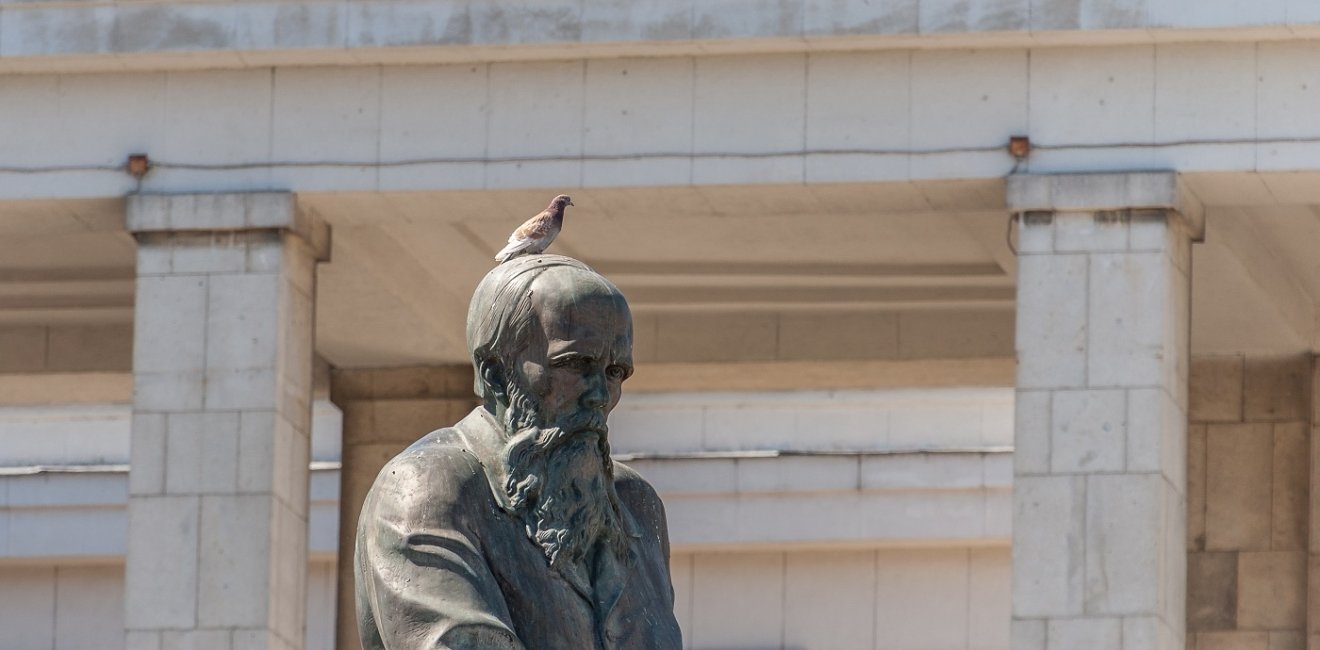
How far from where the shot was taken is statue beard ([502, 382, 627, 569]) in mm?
6738

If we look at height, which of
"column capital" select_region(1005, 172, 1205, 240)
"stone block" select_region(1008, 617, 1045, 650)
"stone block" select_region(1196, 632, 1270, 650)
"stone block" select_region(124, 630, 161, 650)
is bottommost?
"stone block" select_region(1196, 632, 1270, 650)

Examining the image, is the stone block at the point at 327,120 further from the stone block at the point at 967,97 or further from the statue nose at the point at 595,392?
the statue nose at the point at 595,392

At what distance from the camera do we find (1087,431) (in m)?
23.2

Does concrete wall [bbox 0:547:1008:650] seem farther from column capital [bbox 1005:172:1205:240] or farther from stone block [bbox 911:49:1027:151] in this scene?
column capital [bbox 1005:172:1205:240]

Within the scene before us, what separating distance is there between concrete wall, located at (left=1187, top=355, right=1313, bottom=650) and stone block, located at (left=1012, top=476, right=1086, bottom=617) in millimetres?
6859

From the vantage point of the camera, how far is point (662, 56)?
24.0 metres

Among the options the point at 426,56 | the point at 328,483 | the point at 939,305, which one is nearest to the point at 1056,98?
the point at 426,56

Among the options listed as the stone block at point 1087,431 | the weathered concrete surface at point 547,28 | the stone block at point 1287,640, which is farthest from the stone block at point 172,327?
the stone block at point 1287,640

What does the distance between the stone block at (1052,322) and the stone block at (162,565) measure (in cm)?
597

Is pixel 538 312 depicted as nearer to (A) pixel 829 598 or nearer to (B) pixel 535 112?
(B) pixel 535 112

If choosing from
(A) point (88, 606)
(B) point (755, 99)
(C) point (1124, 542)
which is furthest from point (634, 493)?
(A) point (88, 606)

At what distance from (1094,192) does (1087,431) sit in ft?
5.49

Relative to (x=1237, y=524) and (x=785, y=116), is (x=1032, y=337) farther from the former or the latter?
(x=1237, y=524)

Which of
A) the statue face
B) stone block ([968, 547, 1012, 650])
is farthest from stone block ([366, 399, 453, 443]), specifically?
the statue face
